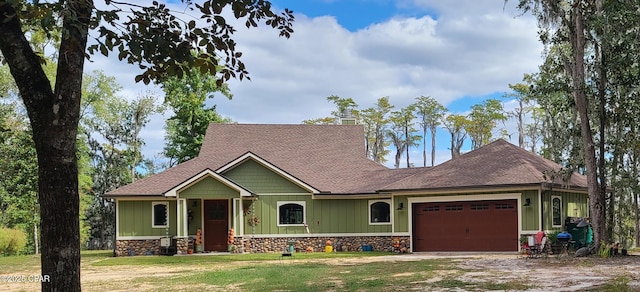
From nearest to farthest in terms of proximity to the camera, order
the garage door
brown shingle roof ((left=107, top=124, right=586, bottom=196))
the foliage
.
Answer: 1. the garage door
2. brown shingle roof ((left=107, top=124, right=586, bottom=196))
3. the foliage

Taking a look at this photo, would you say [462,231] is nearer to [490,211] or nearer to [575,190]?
[490,211]

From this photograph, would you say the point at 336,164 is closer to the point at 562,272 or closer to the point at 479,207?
Answer: the point at 479,207

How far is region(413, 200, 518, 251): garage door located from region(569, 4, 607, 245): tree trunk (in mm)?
3553

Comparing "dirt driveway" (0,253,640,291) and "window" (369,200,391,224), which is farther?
"window" (369,200,391,224)

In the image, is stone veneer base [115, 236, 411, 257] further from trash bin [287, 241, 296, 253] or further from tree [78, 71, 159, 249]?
tree [78, 71, 159, 249]

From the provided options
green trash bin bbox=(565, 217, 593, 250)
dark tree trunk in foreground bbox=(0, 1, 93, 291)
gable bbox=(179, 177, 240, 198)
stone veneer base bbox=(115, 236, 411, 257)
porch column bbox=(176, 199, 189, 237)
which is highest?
dark tree trunk in foreground bbox=(0, 1, 93, 291)

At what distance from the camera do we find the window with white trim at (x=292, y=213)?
25750 mm

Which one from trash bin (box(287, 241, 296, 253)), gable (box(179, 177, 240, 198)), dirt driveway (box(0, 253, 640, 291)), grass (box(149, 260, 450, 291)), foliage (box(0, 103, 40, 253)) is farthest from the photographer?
foliage (box(0, 103, 40, 253))

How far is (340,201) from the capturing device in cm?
2597

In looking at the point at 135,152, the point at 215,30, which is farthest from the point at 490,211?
the point at 135,152

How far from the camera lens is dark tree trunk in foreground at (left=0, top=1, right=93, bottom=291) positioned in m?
4.56

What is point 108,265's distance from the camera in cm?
1989

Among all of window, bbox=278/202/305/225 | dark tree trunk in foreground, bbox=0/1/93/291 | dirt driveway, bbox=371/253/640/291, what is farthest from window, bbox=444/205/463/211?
dark tree trunk in foreground, bbox=0/1/93/291

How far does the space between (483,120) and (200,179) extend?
3221 cm
